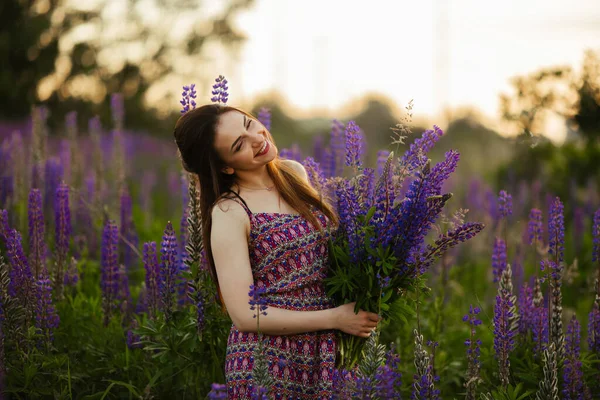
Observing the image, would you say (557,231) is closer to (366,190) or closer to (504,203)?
(504,203)

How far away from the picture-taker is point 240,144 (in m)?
2.93

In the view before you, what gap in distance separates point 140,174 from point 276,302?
7558 millimetres

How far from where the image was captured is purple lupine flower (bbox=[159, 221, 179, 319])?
3.18 m

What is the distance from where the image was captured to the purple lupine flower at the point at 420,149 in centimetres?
267

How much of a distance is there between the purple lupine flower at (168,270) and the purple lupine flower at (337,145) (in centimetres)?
127

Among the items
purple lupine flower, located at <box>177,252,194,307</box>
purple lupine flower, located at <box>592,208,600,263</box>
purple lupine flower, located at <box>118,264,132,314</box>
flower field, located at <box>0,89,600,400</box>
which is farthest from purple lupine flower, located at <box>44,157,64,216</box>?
purple lupine flower, located at <box>592,208,600,263</box>

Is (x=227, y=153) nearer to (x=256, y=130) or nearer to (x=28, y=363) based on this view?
(x=256, y=130)

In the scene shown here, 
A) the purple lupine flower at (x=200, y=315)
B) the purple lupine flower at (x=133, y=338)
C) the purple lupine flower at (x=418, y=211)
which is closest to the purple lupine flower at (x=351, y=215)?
the purple lupine flower at (x=418, y=211)

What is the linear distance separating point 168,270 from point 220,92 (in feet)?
2.95

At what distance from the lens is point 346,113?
18391 millimetres

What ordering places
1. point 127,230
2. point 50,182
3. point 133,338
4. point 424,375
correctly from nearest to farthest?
point 424,375, point 133,338, point 127,230, point 50,182

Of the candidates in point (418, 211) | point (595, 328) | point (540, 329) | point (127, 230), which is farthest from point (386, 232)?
point (127, 230)

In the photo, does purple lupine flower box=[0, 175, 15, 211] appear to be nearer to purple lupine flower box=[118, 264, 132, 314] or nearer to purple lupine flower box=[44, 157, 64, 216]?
purple lupine flower box=[44, 157, 64, 216]

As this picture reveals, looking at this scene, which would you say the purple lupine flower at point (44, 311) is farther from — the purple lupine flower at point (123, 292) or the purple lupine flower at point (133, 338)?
the purple lupine flower at point (123, 292)
